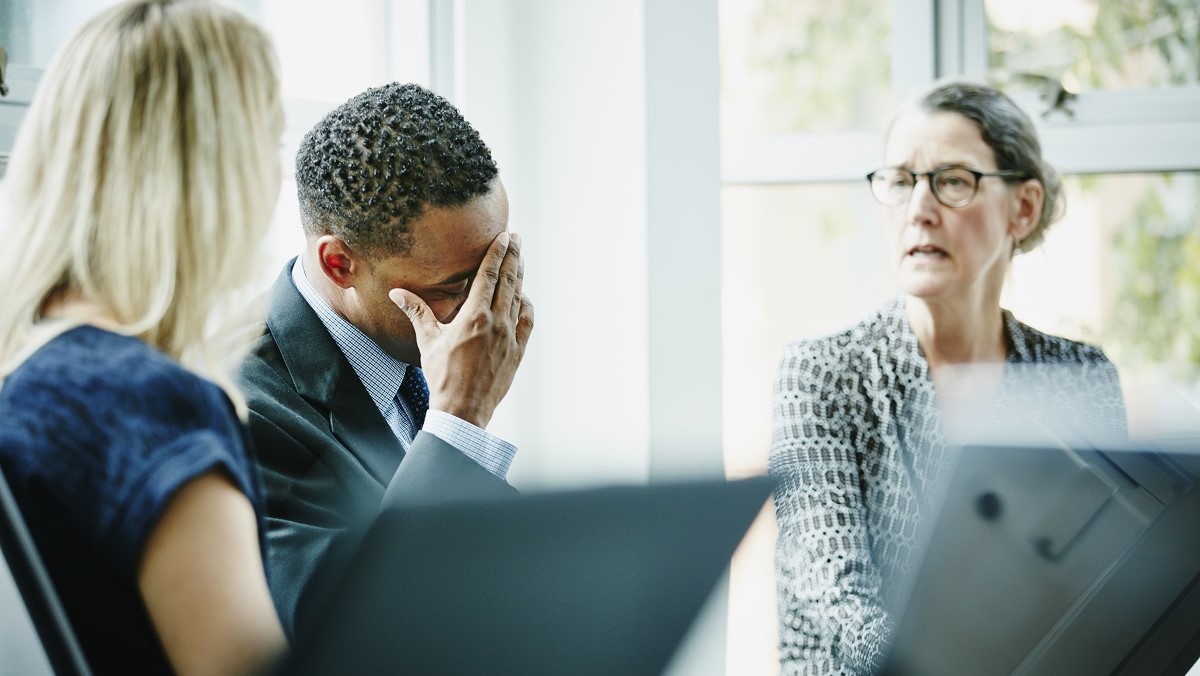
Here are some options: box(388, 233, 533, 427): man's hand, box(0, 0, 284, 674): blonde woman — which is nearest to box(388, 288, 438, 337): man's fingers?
box(388, 233, 533, 427): man's hand

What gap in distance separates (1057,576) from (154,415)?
584 millimetres

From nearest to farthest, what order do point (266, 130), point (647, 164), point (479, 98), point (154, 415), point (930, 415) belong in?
point (154, 415) → point (266, 130) → point (930, 415) → point (647, 164) → point (479, 98)

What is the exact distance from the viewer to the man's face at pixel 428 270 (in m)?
1.25

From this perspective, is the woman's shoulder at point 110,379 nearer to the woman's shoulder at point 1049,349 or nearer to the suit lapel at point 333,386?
the suit lapel at point 333,386

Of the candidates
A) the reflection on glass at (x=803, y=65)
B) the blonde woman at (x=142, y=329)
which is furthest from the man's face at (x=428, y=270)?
the reflection on glass at (x=803, y=65)

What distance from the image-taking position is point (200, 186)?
0.75 m

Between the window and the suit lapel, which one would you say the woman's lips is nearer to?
the window

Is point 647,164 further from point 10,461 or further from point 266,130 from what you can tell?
point 10,461

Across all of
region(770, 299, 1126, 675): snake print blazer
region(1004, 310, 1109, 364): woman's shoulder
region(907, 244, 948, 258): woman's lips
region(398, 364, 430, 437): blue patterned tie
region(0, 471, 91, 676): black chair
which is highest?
region(0, 471, 91, 676): black chair

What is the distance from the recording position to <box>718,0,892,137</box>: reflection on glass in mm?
2477

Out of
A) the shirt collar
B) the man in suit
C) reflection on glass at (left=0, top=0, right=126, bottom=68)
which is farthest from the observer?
reflection on glass at (left=0, top=0, right=126, bottom=68)

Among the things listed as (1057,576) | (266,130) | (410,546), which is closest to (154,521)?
(410,546)

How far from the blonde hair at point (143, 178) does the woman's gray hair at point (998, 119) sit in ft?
4.43

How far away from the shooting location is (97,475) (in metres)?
0.64
